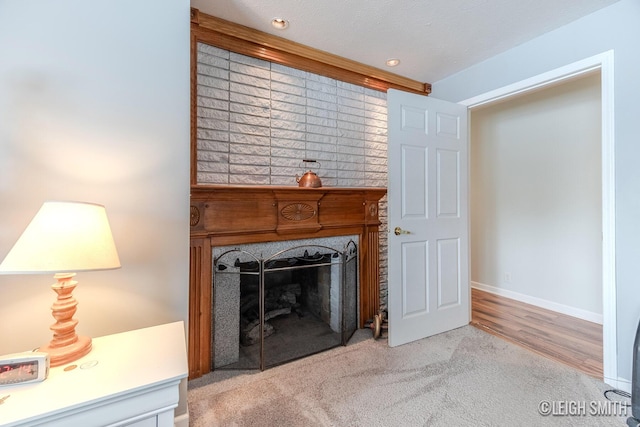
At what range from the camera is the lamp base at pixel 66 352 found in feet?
3.25

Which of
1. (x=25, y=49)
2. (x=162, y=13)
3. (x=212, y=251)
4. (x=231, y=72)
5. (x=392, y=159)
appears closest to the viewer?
(x=25, y=49)

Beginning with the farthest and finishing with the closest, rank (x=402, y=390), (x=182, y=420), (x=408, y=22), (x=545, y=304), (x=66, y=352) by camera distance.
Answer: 1. (x=545, y=304)
2. (x=408, y=22)
3. (x=402, y=390)
4. (x=182, y=420)
5. (x=66, y=352)

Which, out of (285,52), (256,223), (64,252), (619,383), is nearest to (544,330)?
(619,383)

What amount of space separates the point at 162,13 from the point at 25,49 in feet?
1.98

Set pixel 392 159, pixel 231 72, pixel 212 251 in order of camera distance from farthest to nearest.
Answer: pixel 392 159 → pixel 231 72 → pixel 212 251

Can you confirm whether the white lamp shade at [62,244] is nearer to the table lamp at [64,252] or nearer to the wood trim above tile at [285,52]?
the table lamp at [64,252]

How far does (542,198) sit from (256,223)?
3.21 metres

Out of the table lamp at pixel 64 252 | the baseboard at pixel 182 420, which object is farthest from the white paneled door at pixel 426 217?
the table lamp at pixel 64 252

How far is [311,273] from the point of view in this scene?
238cm

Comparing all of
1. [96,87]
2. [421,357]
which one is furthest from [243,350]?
[96,87]

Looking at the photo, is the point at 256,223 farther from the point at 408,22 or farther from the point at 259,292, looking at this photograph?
the point at 408,22

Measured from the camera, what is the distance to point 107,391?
0.87 m

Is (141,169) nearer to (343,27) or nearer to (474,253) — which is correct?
(343,27)

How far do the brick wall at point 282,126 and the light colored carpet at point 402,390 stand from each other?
87cm
